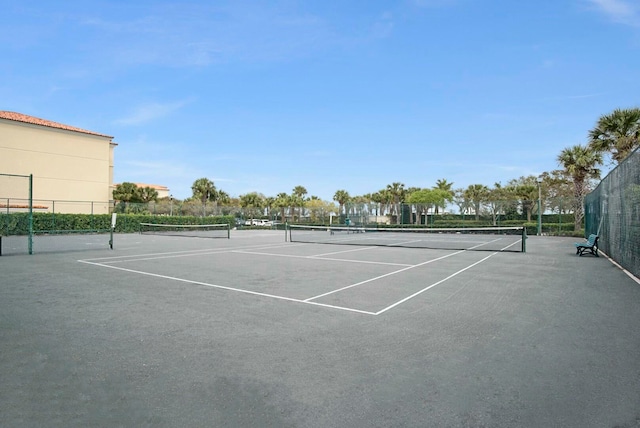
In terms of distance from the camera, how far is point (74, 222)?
3350 cm

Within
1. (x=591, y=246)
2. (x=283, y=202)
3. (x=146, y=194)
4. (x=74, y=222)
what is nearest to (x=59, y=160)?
(x=146, y=194)

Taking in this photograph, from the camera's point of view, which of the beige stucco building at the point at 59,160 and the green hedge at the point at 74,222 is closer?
the green hedge at the point at 74,222

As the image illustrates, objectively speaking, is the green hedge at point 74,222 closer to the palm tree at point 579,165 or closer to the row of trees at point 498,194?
the row of trees at point 498,194

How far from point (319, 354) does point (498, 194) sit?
58.3m

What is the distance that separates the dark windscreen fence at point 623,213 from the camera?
9477 mm

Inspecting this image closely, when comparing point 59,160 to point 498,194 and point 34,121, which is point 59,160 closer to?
point 34,121

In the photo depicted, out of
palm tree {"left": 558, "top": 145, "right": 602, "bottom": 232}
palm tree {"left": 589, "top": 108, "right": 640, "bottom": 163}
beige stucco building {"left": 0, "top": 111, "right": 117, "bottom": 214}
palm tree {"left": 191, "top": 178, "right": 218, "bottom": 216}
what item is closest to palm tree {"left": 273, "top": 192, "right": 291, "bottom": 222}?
palm tree {"left": 191, "top": 178, "right": 218, "bottom": 216}

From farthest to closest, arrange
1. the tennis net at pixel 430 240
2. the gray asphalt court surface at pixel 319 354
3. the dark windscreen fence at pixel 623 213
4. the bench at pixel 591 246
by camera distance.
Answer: the tennis net at pixel 430 240 → the bench at pixel 591 246 → the dark windscreen fence at pixel 623 213 → the gray asphalt court surface at pixel 319 354

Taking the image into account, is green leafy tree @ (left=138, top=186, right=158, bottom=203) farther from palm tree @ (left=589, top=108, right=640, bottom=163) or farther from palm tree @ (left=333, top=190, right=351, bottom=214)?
palm tree @ (left=589, top=108, right=640, bottom=163)

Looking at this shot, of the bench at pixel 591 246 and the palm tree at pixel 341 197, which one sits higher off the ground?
the palm tree at pixel 341 197

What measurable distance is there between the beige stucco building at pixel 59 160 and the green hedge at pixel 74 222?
5.86 meters

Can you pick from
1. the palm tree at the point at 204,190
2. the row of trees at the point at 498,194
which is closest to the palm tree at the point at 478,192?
the row of trees at the point at 498,194

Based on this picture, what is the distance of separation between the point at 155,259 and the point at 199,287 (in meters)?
6.49

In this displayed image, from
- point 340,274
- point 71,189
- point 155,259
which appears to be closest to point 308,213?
point 71,189
